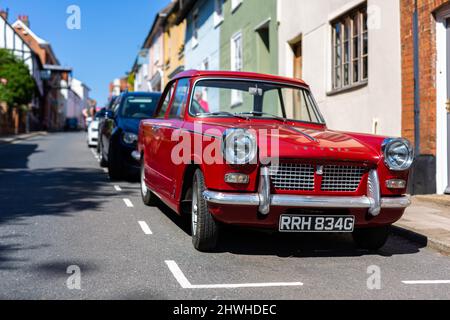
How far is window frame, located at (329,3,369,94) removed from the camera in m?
10.2

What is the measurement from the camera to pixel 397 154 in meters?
5.05

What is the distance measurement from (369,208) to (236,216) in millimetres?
1179

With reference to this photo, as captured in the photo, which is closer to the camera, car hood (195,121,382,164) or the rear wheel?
car hood (195,121,382,164)

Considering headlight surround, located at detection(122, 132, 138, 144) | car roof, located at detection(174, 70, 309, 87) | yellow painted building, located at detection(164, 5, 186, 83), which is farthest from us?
yellow painted building, located at detection(164, 5, 186, 83)

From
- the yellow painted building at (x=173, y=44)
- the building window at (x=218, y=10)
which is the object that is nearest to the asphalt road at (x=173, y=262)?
the building window at (x=218, y=10)

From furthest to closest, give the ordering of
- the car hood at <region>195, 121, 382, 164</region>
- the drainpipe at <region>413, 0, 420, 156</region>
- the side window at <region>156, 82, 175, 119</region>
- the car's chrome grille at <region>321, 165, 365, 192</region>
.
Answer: the drainpipe at <region>413, 0, 420, 156</region>
the side window at <region>156, 82, 175, 119</region>
the car's chrome grille at <region>321, 165, 365, 192</region>
the car hood at <region>195, 121, 382, 164</region>

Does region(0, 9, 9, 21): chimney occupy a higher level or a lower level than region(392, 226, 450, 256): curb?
higher

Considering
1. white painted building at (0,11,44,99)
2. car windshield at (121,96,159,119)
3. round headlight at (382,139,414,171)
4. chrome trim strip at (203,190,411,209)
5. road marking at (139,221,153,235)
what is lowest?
road marking at (139,221,153,235)

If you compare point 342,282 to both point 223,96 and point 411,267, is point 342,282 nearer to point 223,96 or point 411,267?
point 411,267

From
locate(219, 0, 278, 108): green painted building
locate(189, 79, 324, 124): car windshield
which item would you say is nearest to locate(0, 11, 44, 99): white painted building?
locate(219, 0, 278, 108): green painted building

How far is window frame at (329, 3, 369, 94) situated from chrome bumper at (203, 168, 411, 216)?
545 centimetres

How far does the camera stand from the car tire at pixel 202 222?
488 centimetres

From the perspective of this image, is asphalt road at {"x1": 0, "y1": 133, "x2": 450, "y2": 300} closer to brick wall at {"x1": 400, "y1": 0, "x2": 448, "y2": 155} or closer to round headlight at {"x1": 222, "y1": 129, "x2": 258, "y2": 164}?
round headlight at {"x1": 222, "y1": 129, "x2": 258, "y2": 164}

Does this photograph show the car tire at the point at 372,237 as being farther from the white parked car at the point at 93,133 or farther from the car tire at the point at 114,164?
the white parked car at the point at 93,133
